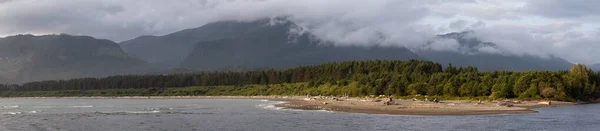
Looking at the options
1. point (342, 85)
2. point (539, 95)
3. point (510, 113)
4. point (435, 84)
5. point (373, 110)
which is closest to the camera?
point (510, 113)

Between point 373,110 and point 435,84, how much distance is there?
4900 centimetres

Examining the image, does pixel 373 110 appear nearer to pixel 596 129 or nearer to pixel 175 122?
pixel 175 122

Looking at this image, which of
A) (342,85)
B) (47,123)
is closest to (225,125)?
(47,123)

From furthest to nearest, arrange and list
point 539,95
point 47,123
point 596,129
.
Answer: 1. point 539,95
2. point 47,123
3. point 596,129

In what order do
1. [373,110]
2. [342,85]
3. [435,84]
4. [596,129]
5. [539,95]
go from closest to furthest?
1. [596,129]
2. [373,110]
3. [539,95]
4. [435,84]
5. [342,85]

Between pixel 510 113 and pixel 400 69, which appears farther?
pixel 400 69

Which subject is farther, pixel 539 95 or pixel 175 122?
pixel 539 95

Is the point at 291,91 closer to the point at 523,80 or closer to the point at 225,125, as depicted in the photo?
the point at 523,80

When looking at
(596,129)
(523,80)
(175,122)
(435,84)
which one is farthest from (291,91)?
(596,129)

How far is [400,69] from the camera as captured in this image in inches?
7426

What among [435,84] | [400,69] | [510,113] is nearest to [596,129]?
[510,113]

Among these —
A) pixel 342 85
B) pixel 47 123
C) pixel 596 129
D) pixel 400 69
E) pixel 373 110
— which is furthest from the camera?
pixel 400 69

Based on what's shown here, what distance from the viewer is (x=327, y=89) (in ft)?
566

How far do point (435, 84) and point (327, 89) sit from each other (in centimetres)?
4403
